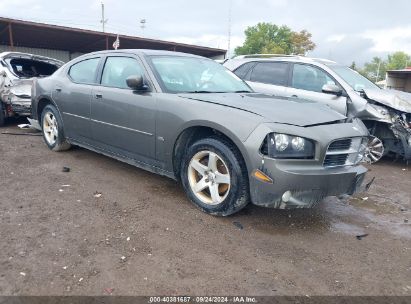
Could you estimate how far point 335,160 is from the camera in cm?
334

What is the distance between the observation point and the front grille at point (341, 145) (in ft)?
10.7

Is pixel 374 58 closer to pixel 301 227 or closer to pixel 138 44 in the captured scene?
pixel 138 44

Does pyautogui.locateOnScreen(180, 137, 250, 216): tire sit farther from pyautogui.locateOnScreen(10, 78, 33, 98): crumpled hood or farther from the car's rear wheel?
pyautogui.locateOnScreen(10, 78, 33, 98): crumpled hood

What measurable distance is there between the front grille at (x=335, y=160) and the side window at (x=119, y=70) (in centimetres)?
227

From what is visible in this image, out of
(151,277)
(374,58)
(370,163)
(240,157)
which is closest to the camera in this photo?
(151,277)

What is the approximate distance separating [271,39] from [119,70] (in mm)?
69293

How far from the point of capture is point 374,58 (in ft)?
385

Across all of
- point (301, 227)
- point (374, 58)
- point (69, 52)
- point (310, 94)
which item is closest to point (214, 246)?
point (301, 227)

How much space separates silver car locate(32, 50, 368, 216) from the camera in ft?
10.3

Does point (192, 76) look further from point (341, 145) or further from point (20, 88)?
point (20, 88)

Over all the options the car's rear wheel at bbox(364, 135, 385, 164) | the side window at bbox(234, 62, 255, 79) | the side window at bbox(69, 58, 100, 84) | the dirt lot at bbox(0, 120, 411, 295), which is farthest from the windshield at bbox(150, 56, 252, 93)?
the car's rear wheel at bbox(364, 135, 385, 164)

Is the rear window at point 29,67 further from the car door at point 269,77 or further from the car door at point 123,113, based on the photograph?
the car door at point 269,77

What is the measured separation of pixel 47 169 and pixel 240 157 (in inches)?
115

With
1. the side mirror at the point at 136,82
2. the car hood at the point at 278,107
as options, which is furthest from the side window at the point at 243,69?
the side mirror at the point at 136,82
